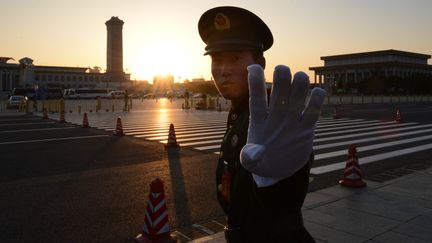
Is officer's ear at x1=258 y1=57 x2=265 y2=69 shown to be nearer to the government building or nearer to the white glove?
the white glove

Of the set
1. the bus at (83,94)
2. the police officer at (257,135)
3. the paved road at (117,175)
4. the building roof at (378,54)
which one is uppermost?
the building roof at (378,54)

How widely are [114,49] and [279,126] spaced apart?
12986 cm

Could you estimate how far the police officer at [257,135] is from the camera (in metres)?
1.45

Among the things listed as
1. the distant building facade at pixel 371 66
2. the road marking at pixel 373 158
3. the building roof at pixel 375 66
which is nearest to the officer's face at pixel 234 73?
the road marking at pixel 373 158

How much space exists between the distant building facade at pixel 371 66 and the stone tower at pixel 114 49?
203 feet

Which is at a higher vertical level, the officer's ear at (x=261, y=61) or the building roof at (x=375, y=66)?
the building roof at (x=375, y=66)

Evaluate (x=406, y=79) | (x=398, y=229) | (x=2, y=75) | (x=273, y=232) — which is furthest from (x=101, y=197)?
(x=2, y=75)

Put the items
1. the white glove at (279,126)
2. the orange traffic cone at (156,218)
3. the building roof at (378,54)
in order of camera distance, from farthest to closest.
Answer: the building roof at (378,54)
the orange traffic cone at (156,218)
the white glove at (279,126)

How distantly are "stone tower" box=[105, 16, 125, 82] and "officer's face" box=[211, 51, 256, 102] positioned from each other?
12846 cm

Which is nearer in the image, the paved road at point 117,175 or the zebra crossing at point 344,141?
the paved road at point 117,175

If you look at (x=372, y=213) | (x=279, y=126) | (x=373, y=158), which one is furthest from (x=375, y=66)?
(x=279, y=126)

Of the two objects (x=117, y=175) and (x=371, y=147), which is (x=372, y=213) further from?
(x=371, y=147)

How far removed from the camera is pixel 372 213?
547 centimetres

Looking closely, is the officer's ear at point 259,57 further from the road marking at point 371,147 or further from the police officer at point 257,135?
the road marking at point 371,147
